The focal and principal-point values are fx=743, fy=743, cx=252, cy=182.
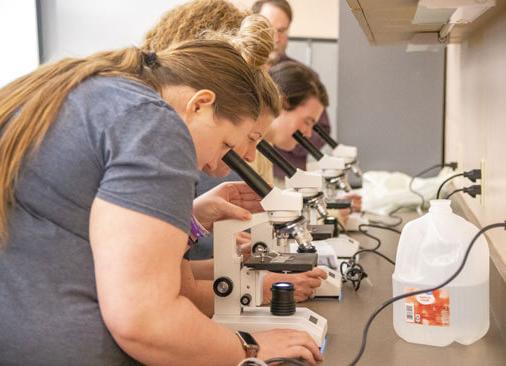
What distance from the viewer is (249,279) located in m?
1.53

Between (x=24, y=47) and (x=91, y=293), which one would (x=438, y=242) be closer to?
(x=91, y=293)

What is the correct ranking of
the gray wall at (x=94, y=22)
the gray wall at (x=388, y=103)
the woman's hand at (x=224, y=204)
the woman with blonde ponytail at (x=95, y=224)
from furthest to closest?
the gray wall at (x=94, y=22)
the gray wall at (x=388, y=103)
the woman's hand at (x=224, y=204)
the woman with blonde ponytail at (x=95, y=224)

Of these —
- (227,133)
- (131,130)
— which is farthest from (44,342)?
(227,133)

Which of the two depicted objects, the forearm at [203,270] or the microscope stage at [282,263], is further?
the forearm at [203,270]

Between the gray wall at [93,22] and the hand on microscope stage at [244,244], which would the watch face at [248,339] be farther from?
the gray wall at [93,22]

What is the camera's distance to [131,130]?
3.48 ft

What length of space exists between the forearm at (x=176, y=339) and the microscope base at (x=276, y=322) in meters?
0.27

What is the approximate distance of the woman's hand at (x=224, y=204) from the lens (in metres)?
1.54

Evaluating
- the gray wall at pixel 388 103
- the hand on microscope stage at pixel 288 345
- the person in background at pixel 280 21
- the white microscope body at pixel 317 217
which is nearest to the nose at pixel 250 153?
the white microscope body at pixel 317 217

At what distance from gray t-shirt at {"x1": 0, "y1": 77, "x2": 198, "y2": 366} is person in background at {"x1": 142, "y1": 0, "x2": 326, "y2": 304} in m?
0.44

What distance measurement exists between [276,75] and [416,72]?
143 cm

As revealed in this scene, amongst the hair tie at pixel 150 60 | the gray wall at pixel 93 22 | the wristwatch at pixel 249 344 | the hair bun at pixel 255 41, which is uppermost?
the gray wall at pixel 93 22

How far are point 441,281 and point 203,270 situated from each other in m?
0.64

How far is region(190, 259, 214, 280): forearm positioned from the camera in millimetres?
1818
